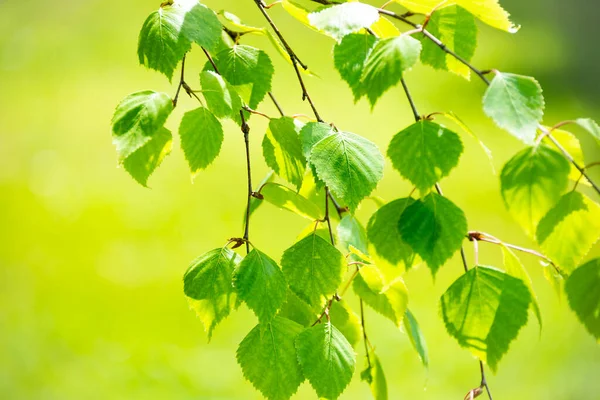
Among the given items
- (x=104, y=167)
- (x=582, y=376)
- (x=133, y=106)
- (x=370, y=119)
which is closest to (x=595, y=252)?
(x=582, y=376)

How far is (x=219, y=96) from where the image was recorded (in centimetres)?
56

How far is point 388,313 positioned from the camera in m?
0.67

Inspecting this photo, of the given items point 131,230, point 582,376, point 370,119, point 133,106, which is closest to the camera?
point 133,106

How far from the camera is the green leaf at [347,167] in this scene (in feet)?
1.75

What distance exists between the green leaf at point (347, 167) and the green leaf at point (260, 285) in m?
0.08

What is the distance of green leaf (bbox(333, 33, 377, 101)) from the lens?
1.87 ft

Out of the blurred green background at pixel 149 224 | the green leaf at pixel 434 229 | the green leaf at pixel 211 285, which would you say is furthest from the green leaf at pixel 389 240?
the blurred green background at pixel 149 224

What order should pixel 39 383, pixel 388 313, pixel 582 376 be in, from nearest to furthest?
pixel 388 313, pixel 39 383, pixel 582 376

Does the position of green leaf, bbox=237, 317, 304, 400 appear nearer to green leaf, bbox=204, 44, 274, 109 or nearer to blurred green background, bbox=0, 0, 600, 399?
green leaf, bbox=204, 44, 274, 109

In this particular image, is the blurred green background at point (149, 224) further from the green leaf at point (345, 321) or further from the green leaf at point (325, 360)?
the green leaf at point (325, 360)

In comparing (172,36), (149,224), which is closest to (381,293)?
(172,36)

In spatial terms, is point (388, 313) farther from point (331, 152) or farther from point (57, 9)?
point (57, 9)

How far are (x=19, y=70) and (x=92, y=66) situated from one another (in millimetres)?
417

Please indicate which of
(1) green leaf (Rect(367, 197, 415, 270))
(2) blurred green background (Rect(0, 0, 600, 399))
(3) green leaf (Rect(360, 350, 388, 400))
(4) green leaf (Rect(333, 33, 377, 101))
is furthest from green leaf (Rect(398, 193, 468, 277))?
(2) blurred green background (Rect(0, 0, 600, 399))
